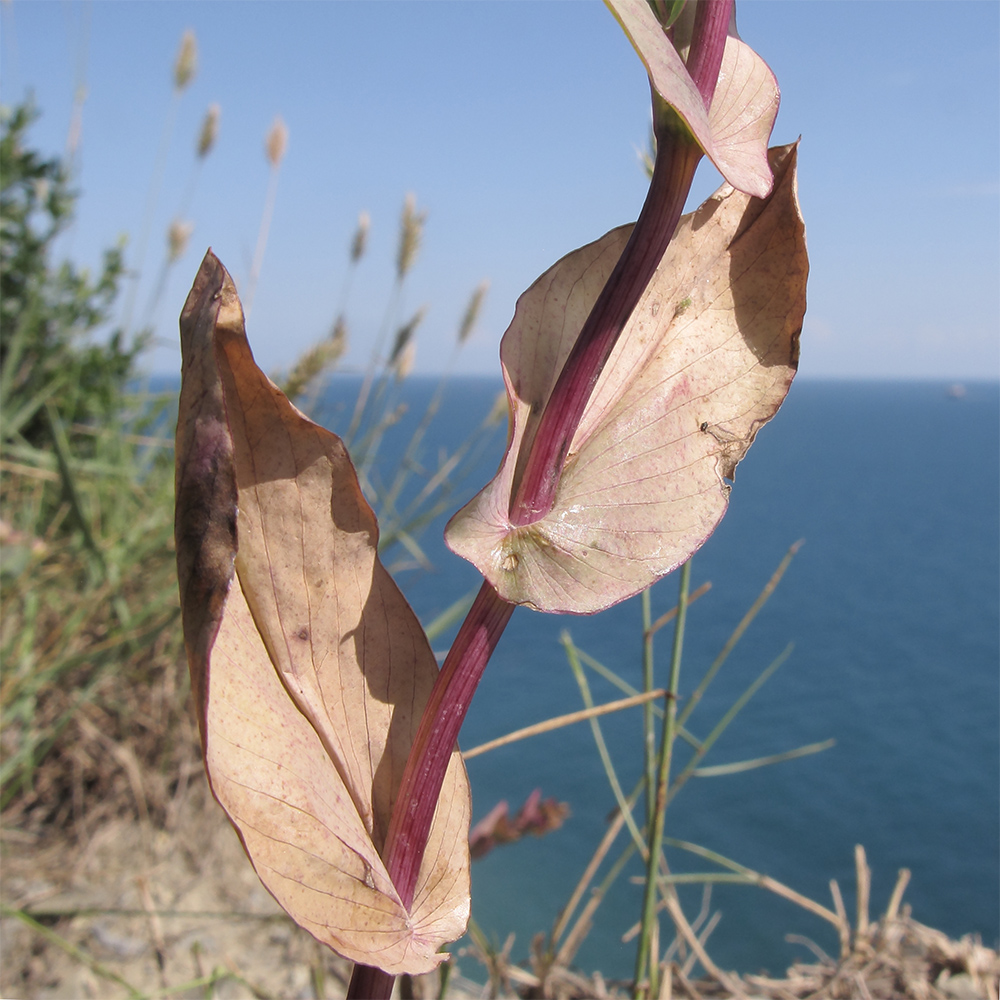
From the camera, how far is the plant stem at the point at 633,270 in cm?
17

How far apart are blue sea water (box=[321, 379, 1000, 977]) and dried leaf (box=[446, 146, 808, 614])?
82 centimetres

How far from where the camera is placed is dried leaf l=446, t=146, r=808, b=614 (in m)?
0.17

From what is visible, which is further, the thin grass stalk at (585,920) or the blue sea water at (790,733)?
the blue sea water at (790,733)

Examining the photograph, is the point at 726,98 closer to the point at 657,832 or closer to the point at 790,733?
the point at 657,832

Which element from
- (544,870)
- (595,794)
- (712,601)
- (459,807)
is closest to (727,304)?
(459,807)

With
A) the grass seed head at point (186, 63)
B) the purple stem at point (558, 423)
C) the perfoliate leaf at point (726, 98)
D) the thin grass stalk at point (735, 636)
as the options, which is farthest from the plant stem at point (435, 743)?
the grass seed head at point (186, 63)

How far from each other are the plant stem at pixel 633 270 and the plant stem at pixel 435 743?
0.02m

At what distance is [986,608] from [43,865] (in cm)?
790

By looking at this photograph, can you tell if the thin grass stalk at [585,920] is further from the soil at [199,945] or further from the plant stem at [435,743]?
the plant stem at [435,743]

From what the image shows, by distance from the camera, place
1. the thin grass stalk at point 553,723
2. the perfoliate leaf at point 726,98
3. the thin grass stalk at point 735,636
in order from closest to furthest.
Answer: the perfoliate leaf at point 726,98
the thin grass stalk at point 553,723
the thin grass stalk at point 735,636

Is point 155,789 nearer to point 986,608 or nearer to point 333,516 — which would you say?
point 333,516

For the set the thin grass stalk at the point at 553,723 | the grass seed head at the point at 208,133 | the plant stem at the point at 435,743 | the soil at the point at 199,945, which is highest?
the grass seed head at the point at 208,133

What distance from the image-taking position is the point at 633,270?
17 centimetres

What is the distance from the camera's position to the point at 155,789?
974 millimetres
